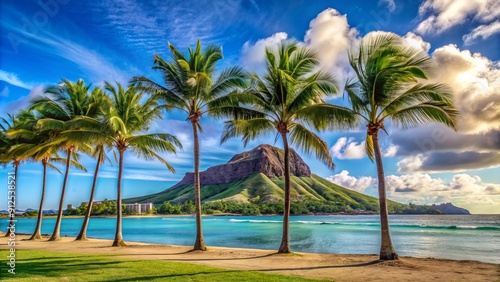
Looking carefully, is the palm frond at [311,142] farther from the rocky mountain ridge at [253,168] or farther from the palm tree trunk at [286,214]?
the rocky mountain ridge at [253,168]

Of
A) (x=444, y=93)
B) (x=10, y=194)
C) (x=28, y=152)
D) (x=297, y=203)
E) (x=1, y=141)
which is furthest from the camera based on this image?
(x=297, y=203)

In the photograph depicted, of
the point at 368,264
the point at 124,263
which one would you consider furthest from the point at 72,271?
the point at 368,264

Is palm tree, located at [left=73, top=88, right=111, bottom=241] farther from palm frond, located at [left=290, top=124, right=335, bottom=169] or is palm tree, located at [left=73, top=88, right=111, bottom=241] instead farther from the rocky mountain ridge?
the rocky mountain ridge

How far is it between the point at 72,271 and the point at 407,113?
11.8 meters

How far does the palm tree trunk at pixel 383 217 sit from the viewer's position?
38.9 feet

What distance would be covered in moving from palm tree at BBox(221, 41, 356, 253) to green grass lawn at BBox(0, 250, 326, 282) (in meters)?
5.86

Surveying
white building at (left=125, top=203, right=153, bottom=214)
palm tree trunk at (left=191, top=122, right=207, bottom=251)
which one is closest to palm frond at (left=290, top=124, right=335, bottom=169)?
palm tree trunk at (left=191, top=122, right=207, bottom=251)

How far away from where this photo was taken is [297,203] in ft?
370

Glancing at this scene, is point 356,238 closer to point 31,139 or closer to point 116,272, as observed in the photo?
point 116,272

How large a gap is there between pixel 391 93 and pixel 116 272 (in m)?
10.7

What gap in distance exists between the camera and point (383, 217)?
39.3 ft

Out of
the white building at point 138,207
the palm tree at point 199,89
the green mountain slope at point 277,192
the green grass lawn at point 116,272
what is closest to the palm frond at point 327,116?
the palm tree at point 199,89

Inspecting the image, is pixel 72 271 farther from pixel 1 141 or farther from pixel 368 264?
pixel 1 141

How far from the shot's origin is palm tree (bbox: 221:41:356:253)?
14.5m
